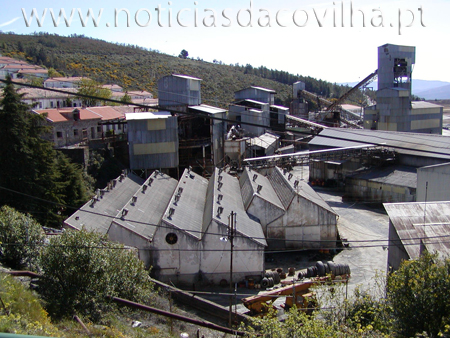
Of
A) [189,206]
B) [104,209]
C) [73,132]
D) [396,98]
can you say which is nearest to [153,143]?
[73,132]

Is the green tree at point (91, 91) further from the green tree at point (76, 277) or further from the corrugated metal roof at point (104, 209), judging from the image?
the green tree at point (76, 277)

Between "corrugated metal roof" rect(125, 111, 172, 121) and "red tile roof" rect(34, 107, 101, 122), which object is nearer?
"corrugated metal roof" rect(125, 111, 172, 121)

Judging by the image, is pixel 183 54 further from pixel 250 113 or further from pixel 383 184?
pixel 383 184

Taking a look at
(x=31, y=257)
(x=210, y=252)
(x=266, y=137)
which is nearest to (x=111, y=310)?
(x=31, y=257)

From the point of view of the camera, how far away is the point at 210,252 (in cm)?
1928

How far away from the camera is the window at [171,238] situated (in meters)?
19.1

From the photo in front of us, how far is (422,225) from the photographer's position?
15.2m

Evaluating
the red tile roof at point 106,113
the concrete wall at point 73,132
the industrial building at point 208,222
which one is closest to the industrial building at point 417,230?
the industrial building at point 208,222

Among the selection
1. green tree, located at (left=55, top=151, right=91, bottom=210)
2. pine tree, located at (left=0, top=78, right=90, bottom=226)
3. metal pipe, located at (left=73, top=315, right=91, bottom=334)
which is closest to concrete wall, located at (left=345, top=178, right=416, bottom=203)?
green tree, located at (left=55, top=151, right=91, bottom=210)

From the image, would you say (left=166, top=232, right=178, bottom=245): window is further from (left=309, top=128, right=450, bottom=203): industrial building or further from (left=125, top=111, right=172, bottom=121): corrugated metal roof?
(left=309, top=128, right=450, bottom=203): industrial building

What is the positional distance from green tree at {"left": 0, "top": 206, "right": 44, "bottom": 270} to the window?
5684 mm

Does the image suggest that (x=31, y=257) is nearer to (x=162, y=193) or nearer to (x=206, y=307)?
(x=206, y=307)

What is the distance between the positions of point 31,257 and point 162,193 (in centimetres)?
1190

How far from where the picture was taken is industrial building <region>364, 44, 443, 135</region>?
46062 mm
